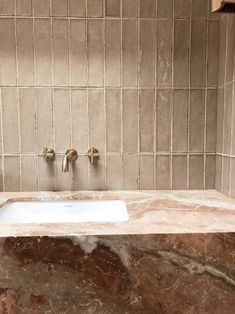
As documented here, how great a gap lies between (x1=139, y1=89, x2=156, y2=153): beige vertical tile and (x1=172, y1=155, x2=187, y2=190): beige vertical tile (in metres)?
0.13

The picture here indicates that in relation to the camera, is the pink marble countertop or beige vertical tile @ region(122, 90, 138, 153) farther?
beige vertical tile @ region(122, 90, 138, 153)

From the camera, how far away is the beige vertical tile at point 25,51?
118 centimetres

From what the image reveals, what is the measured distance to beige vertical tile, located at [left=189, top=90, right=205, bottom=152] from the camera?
4.04ft

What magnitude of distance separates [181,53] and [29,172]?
34.2 inches

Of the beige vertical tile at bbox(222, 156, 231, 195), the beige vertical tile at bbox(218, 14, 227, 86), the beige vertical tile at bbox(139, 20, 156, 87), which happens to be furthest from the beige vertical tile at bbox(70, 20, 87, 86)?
the beige vertical tile at bbox(222, 156, 231, 195)

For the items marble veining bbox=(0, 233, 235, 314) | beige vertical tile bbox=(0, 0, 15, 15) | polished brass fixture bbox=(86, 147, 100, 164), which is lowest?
marble veining bbox=(0, 233, 235, 314)

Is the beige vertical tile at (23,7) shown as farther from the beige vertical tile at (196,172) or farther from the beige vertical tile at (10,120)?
the beige vertical tile at (196,172)

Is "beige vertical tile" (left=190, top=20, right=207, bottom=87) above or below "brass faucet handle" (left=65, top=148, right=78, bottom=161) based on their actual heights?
above

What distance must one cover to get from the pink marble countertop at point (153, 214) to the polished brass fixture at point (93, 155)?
6.0 inches

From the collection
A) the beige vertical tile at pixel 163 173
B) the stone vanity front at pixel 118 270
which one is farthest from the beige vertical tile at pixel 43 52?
the stone vanity front at pixel 118 270

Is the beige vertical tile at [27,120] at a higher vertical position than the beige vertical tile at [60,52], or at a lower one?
lower

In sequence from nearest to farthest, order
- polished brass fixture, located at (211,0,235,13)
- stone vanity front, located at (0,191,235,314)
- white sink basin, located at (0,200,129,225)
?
stone vanity front, located at (0,191,235,314) → polished brass fixture, located at (211,0,235,13) → white sink basin, located at (0,200,129,225)

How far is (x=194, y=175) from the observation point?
4.16 ft

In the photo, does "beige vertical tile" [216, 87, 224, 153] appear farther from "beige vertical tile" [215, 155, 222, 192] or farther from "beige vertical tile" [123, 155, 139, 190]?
"beige vertical tile" [123, 155, 139, 190]
